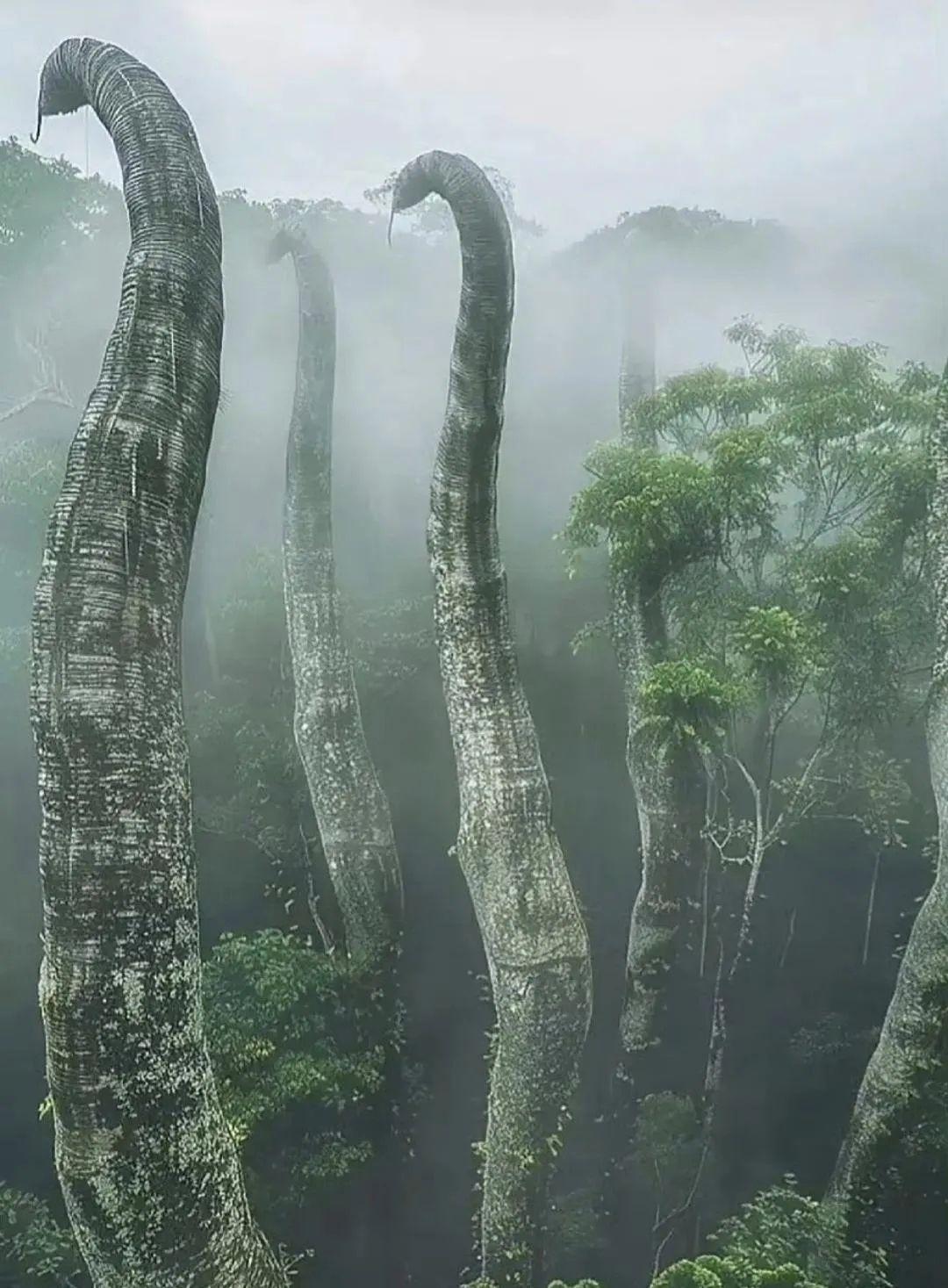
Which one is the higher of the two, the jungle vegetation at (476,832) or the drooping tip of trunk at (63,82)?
the drooping tip of trunk at (63,82)

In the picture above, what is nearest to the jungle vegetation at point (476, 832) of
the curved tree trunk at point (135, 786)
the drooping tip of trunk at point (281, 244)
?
the curved tree trunk at point (135, 786)

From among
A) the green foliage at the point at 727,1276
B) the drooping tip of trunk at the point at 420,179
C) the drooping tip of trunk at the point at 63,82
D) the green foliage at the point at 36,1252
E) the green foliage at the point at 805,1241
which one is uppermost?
the drooping tip of trunk at the point at 420,179

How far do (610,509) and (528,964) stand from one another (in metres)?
4.04

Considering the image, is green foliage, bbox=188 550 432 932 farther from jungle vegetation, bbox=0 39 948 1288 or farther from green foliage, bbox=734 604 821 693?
green foliage, bbox=734 604 821 693

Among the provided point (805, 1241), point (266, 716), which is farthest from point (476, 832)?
point (266, 716)

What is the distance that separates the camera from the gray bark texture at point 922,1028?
693cm

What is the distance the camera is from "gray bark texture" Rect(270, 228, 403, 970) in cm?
1059

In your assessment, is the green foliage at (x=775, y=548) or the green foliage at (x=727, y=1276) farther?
the green foliage at (x=775, y=548)

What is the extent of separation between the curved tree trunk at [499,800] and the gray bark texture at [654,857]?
2.42m

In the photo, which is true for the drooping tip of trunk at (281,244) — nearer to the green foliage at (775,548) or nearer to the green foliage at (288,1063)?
the green foliage at (775,548)

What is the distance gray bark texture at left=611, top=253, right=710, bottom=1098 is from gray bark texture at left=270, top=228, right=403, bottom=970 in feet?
9.81

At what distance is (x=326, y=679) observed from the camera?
420 inches

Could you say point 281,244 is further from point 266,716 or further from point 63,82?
point 266,716

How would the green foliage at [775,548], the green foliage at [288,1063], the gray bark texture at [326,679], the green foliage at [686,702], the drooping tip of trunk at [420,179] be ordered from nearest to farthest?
the drooping tip of trunk at [420,179] → the green foliage at [686,702] → the green foliage at [288,1063] → the green foliage at [775,548] → the gray bark texture at [326,679]
